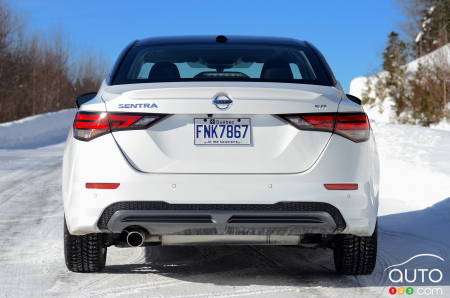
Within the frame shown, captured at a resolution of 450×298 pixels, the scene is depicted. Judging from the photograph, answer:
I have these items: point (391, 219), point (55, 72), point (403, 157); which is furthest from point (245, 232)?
point (55, 72)

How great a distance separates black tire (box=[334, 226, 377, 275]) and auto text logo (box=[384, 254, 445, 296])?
182 mm

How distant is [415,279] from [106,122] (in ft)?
7.00

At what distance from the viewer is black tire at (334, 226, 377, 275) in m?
4.32

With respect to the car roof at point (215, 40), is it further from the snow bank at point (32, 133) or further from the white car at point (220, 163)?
the snow bank at point (32, 133)

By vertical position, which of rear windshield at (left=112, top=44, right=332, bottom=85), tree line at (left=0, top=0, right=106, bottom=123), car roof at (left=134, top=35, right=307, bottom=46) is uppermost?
car roof at (left=134, top=35, right=307, bottom=46)

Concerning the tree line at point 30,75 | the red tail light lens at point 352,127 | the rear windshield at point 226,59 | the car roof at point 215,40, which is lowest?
the tree line at point 30,75

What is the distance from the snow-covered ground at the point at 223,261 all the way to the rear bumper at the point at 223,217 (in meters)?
0.38

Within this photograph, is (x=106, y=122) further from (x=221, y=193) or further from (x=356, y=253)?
(x=356, y=253)

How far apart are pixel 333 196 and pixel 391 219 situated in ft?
11.1

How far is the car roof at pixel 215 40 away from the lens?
5.02 metres

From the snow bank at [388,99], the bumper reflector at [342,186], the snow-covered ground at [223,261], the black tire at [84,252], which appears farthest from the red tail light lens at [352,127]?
the snow bank at [388,99]

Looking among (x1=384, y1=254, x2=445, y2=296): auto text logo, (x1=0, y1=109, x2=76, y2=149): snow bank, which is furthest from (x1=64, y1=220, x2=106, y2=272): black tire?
(x1=0, y1=109, x2=76, y2=149): snow bank

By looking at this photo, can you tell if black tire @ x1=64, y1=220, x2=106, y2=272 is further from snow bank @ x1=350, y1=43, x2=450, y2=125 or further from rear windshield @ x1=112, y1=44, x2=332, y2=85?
snow bank @ x1=350, y1=43, x2=450, y2=125

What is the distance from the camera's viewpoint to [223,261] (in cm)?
503
